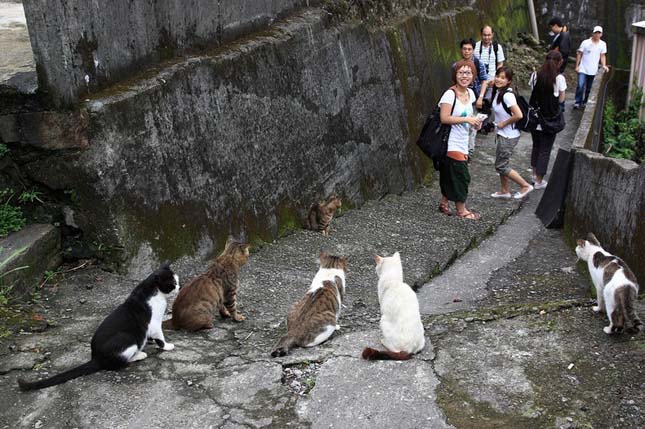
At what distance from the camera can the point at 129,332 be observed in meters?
4.52

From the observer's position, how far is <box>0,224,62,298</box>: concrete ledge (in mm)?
5258

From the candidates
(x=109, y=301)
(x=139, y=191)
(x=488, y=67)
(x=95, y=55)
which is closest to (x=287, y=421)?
(x=109, y=301)

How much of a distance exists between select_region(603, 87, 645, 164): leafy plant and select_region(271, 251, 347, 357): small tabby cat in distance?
330 inches

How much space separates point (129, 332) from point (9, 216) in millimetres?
1891

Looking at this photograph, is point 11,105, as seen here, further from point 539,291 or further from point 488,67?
point 488,67

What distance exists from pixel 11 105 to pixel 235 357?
2695mm

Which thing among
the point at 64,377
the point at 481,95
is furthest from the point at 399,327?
the point at 481,95

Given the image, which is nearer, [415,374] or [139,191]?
[415,374]

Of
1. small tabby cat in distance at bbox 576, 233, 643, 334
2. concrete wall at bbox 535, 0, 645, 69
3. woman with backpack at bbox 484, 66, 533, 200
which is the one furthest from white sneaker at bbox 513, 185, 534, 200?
concrete wall at bbox 535, 0, 645, 69

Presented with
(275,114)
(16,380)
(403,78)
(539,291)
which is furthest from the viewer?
(403,78)

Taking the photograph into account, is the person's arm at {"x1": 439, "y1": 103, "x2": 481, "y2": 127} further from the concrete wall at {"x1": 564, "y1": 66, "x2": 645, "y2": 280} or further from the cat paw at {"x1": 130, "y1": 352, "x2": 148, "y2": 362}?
the cat paw at {"x1": 130, "y1": 352, "x2": 148, "y2": 362}

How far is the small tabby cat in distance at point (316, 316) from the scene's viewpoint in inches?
193

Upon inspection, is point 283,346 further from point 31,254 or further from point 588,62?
point 588,62

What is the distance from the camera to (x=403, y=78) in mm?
10789
